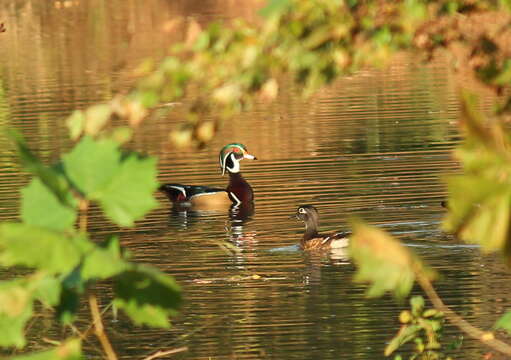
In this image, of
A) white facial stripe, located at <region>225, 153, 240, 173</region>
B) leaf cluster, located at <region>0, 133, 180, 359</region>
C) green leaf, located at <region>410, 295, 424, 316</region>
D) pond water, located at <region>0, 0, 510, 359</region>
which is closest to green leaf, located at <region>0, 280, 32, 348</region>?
leaf cluster, located at <region>0, 133, 180, 359</region>

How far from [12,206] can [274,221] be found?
11.0 ft

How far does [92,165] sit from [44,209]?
0.15 metres

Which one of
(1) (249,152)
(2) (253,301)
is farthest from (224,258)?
(1) (249,152)

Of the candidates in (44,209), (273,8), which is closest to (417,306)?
(273,8)

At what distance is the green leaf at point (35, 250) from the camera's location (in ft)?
8.77

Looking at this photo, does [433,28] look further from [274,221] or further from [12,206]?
[12,206]

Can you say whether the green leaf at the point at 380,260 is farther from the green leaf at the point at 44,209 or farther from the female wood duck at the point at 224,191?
the female wood duck at the point at 224,191

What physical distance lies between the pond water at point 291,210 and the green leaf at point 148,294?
0.60m

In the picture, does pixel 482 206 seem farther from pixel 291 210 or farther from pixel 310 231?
pixel 291 210

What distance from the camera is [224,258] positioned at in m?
13.5

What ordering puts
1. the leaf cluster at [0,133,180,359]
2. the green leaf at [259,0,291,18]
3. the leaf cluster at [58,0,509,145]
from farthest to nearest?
the leaf cluster at [58,0,509,145] → the green leaf at [259,0,291,18] → the leaf cluster at [0,133,180,359]

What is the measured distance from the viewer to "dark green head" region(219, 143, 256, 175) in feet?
61.2

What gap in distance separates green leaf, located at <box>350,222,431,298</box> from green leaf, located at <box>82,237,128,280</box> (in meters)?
0.49

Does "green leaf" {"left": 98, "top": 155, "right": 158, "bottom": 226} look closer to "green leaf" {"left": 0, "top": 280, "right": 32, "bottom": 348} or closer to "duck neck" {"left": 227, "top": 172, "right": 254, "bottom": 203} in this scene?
"green leaf" {"left": 0, "top": 280, "right": 32, "bottom": 348}
